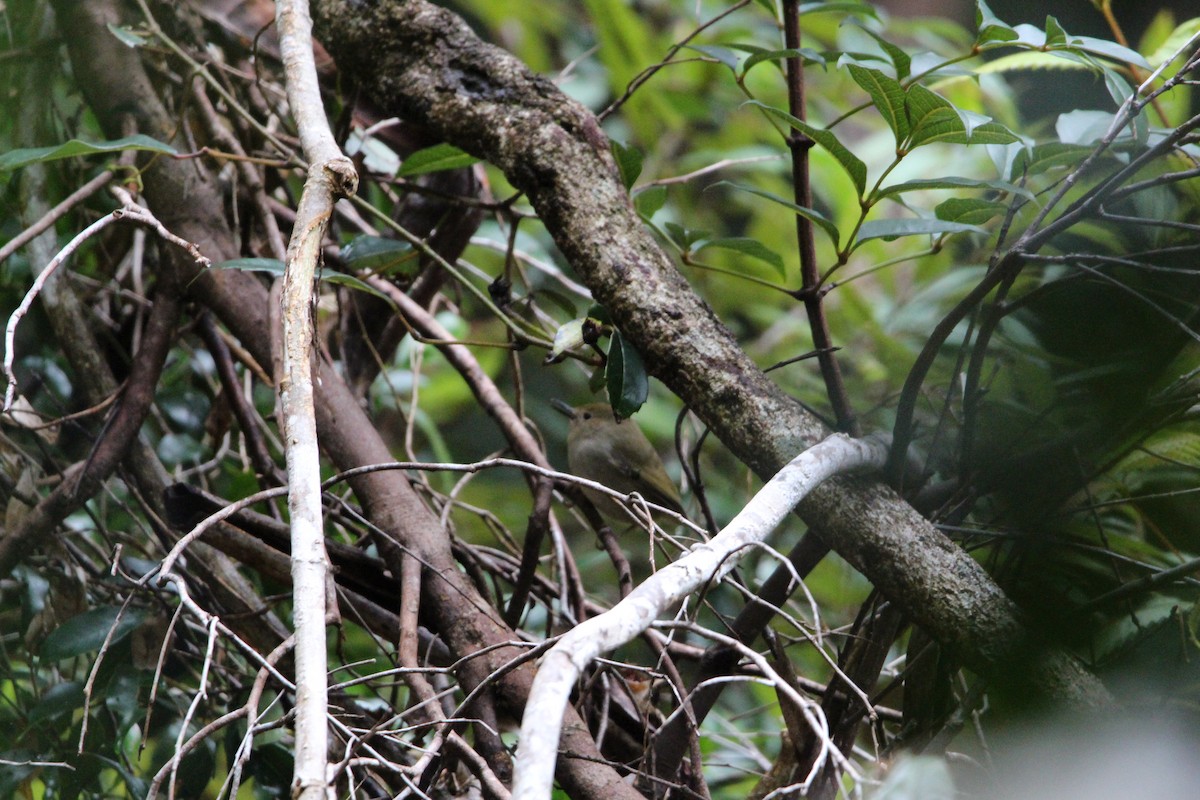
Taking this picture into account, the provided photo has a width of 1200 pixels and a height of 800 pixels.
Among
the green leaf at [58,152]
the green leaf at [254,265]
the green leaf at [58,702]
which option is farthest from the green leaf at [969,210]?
the green leaf at [58,702]

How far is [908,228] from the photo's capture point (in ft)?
3.79

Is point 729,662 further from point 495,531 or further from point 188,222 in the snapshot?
point 188,222

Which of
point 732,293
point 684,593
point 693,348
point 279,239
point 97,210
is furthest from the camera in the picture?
point 732,293

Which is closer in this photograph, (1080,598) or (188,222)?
(1080,598)

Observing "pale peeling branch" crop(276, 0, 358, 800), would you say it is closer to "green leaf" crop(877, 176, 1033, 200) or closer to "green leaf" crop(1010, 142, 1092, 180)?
"green leaf" crop(877, 176, 1033, 200)

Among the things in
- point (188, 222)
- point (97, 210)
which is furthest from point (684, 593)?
point (97, 210)

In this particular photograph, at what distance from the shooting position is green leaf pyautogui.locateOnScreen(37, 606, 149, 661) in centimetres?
130

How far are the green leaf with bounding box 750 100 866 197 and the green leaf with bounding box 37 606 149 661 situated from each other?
3.52 feet

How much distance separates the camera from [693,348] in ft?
3.89

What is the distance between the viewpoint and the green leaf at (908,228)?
45.0 inches

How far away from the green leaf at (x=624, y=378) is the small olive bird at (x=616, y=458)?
39.9 inches

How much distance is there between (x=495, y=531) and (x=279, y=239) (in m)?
0.62

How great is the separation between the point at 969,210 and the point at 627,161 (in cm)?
48

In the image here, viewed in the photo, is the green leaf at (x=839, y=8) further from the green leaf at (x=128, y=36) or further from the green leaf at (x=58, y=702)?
the green leaf at (x=58, y=702)
